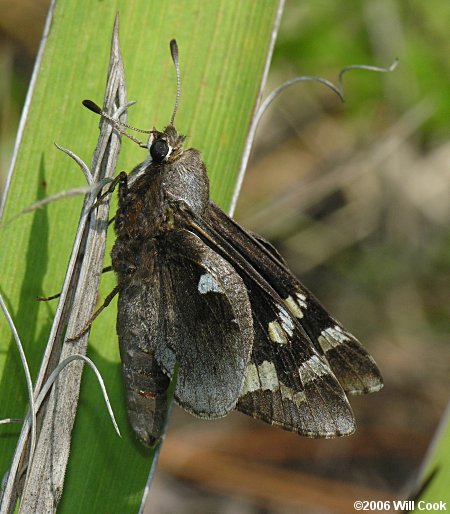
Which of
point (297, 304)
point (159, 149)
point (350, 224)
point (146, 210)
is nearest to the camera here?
point (159, 149)

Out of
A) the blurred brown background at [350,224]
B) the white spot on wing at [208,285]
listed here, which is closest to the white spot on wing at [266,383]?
the white spot on wing at [208,285]

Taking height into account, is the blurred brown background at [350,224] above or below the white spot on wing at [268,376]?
above

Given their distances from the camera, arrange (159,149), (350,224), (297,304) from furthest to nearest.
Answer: (350,224) < (297,304) < (159,149)

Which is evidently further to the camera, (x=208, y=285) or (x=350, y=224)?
(x=350, y=224)

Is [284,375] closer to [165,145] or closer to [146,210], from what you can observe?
[146,210]

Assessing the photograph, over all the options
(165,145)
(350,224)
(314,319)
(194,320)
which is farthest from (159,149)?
(350,224)

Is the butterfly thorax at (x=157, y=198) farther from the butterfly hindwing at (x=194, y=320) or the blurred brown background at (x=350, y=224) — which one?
the blurred brown background at (x=350, y=224)

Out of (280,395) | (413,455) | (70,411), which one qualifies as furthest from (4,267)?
(413,455)
